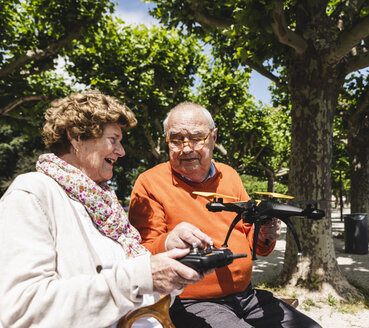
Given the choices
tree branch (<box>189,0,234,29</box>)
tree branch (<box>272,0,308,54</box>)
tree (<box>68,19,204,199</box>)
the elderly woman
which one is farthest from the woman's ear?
tree (<box>68,19,204,199</box>)

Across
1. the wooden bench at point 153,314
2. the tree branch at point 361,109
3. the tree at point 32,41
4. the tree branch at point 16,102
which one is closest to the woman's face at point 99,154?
the wooden bench at point 153,314

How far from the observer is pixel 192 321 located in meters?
2.02

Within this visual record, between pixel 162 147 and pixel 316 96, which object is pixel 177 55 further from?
pixel 316 96

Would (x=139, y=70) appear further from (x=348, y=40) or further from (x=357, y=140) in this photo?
(x=348, y=40)

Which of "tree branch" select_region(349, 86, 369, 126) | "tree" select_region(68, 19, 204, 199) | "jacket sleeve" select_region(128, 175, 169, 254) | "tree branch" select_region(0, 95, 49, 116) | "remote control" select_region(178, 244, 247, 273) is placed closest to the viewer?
"remote control" select_region(178, 244, 247, 273)

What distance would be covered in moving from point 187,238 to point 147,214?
0.76m

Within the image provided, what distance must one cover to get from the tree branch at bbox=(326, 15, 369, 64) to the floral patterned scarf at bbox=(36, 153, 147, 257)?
440 centimetres

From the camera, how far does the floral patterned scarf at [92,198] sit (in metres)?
1.74

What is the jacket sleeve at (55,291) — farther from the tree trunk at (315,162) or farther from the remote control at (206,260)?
the tree trunk at (315,162)

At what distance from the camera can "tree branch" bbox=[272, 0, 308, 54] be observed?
4.50 meters

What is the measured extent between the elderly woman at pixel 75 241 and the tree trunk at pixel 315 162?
380 centimetres

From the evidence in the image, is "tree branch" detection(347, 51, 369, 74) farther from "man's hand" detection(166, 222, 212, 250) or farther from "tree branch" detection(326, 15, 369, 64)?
"man's hand" detection(166, 222, 212, 250)

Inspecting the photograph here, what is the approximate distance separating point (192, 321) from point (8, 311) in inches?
44.9

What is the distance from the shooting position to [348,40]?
4684mm
